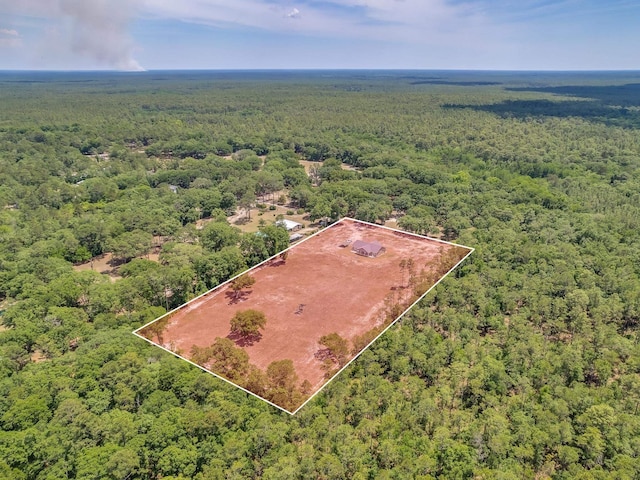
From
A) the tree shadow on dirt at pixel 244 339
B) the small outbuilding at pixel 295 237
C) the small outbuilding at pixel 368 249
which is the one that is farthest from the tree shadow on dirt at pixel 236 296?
the small outbuilding at pixel 295 237

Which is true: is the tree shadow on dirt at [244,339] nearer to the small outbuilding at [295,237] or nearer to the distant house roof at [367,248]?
the distant house roof at [367,248]

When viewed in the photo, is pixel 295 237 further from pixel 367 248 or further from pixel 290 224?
pixel 367 248

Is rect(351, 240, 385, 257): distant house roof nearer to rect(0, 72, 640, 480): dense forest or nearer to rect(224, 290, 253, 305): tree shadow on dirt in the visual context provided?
rect(224, 290, 253, 305): tree shadow on dirt

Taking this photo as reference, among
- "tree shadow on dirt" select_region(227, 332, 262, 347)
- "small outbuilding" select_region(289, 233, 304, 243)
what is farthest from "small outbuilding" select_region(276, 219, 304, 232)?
"tree shadow on dirt" select_region(227, 332, 262, 347)

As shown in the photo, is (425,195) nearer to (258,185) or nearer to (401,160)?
(401,160)

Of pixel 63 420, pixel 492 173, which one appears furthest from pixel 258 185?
pixel 63 420

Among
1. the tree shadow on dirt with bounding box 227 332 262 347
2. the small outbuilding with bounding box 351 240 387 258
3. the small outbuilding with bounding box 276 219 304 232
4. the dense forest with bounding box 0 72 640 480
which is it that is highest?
the small outbuilding with bounding box 351 240 387 258
